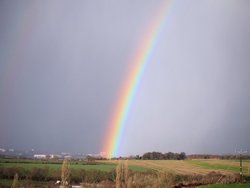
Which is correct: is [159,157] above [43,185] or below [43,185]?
above

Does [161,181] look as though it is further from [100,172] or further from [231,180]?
[100,172]

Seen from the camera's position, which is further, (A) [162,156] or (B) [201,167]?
(A) [162,156]

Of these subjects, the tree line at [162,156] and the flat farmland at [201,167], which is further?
the tree line at [162,156]

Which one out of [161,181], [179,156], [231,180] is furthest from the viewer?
[179,156]

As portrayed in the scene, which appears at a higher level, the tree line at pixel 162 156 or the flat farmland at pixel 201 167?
the tree line at pixel 162 156

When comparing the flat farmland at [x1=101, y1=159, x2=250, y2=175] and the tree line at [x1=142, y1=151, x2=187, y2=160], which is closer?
the flat farmland at [x1=101, y1=159, x2=250, y2=175]

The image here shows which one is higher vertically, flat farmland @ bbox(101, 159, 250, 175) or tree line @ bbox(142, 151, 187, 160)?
tree line @ bbox(142, 151, 187, 160)

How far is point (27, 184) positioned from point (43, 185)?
4182 millimetres

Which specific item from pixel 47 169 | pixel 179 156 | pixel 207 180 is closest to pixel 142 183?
pixel 207 180

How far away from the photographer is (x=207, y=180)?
252ft

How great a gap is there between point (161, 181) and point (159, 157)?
309ft

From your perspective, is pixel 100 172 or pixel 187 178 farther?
pixel 100 172

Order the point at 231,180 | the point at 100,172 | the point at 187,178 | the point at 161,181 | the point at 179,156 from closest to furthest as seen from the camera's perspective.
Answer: the point at 231,180 → the point at 161,181 → the point at 187,178 → the point at 100,172 → the point at 179,156

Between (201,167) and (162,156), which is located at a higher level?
(162,156)
